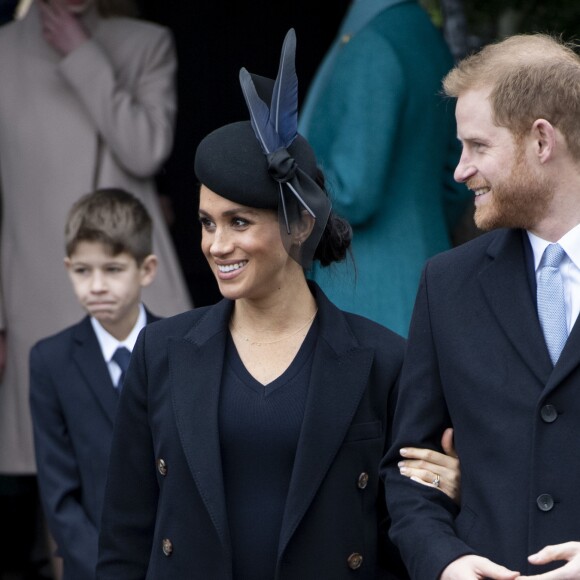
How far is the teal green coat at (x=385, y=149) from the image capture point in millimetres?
4668

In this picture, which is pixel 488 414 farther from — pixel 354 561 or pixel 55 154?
pixel 55 154

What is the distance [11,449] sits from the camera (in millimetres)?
5441

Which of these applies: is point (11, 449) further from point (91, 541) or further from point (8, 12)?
point (8, 12)

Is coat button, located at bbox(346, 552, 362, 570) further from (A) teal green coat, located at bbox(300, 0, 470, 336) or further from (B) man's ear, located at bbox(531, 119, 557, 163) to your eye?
(A) teal green coat, located at bbox(300, 0, 470, 336)

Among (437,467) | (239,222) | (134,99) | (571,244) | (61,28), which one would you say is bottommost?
(437,467)

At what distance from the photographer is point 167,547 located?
3.39 meters

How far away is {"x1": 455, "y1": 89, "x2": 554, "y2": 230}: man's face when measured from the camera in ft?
9.71

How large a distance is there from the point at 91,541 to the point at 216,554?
0.97m

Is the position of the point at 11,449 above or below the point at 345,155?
below

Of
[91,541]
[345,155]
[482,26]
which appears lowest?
[91,541]

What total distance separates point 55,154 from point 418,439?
8.75 ft

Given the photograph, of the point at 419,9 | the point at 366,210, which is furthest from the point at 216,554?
the point at 419,9

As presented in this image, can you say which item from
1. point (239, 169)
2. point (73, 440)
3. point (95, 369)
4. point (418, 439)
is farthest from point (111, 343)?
point (418, 439)

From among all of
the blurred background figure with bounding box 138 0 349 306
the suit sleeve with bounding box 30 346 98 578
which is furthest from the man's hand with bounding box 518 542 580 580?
the blurred background figure with bounding box 138 0 349 306
